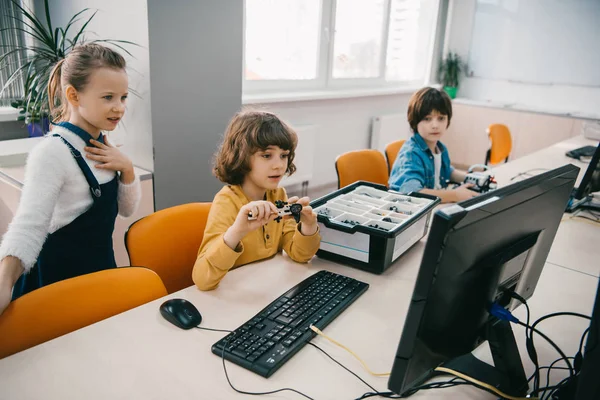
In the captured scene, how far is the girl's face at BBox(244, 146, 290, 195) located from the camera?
141 centimetres

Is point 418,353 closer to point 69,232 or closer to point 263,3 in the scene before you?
point 69,232

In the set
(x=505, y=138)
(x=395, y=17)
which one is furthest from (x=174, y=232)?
(x=395, y=17)

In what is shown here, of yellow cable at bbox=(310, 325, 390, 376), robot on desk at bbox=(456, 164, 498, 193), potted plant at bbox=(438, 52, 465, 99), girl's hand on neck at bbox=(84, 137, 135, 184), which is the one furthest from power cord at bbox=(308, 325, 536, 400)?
potted plant at bbox=(438, 52, 465, 99)

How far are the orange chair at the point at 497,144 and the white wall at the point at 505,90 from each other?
4.05 feet

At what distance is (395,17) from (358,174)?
2.79 m

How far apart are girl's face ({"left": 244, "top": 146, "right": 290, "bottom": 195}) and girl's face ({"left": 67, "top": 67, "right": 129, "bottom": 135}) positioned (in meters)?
→ 0.45

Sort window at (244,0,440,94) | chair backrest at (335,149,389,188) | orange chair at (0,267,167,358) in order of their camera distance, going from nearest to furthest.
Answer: orange chair at (0,267,167,358)
chair backrest at (335,149,389,188)
window at (244,0,440,94)

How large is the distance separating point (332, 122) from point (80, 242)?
2.80 meters

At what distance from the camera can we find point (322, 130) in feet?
12.6

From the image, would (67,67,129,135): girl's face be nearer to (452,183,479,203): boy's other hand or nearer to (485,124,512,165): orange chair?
(452,183,479,203): boy's other hand

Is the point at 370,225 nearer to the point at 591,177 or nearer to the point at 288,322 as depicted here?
the point at 288,322

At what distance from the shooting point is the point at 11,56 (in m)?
2.75

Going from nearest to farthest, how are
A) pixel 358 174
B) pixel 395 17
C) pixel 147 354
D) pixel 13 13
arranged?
pixel 147 354, pixel 358 174, pixel 13 13, pixel 395 17

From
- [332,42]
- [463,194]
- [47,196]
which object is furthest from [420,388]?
[332,42]
